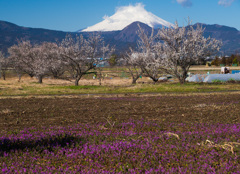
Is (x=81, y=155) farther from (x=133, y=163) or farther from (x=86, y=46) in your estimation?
(x=86, y=46)

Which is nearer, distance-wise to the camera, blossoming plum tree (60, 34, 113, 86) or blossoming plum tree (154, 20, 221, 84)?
blossoming plum tree (154, 20, 221, 84)

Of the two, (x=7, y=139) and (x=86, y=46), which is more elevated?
(x=86, y=46)

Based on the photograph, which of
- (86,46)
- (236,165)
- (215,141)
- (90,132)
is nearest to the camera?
(236,165)

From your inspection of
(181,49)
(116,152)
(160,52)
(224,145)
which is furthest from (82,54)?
(224,145)

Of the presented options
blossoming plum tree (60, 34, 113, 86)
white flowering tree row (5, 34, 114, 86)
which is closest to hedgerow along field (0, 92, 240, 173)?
blossoming plum tree (60, 34, 113, 86)

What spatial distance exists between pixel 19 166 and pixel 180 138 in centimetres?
403

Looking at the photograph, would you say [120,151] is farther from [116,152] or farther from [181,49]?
[181,49]

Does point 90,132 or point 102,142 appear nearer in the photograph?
point 102,142

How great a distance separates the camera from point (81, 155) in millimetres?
6359

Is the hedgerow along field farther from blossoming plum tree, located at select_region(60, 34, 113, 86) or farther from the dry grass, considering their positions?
blossoming plum tree, located at select_region(60, 34, 113, 86)

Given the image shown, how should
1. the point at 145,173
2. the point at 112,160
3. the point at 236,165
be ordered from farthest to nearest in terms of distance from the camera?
1. the point at 112,160
2. the point at 236,165
3. the point at 145,173

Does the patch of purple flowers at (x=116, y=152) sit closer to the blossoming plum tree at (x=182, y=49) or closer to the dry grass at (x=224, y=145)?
the dry grass at (x=224, y=145)

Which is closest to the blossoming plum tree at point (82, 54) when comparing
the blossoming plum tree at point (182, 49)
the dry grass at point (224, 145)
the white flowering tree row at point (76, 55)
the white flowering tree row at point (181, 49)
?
the white flowering tree row at point (76, 55)

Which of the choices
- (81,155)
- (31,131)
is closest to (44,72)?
(31,131)
